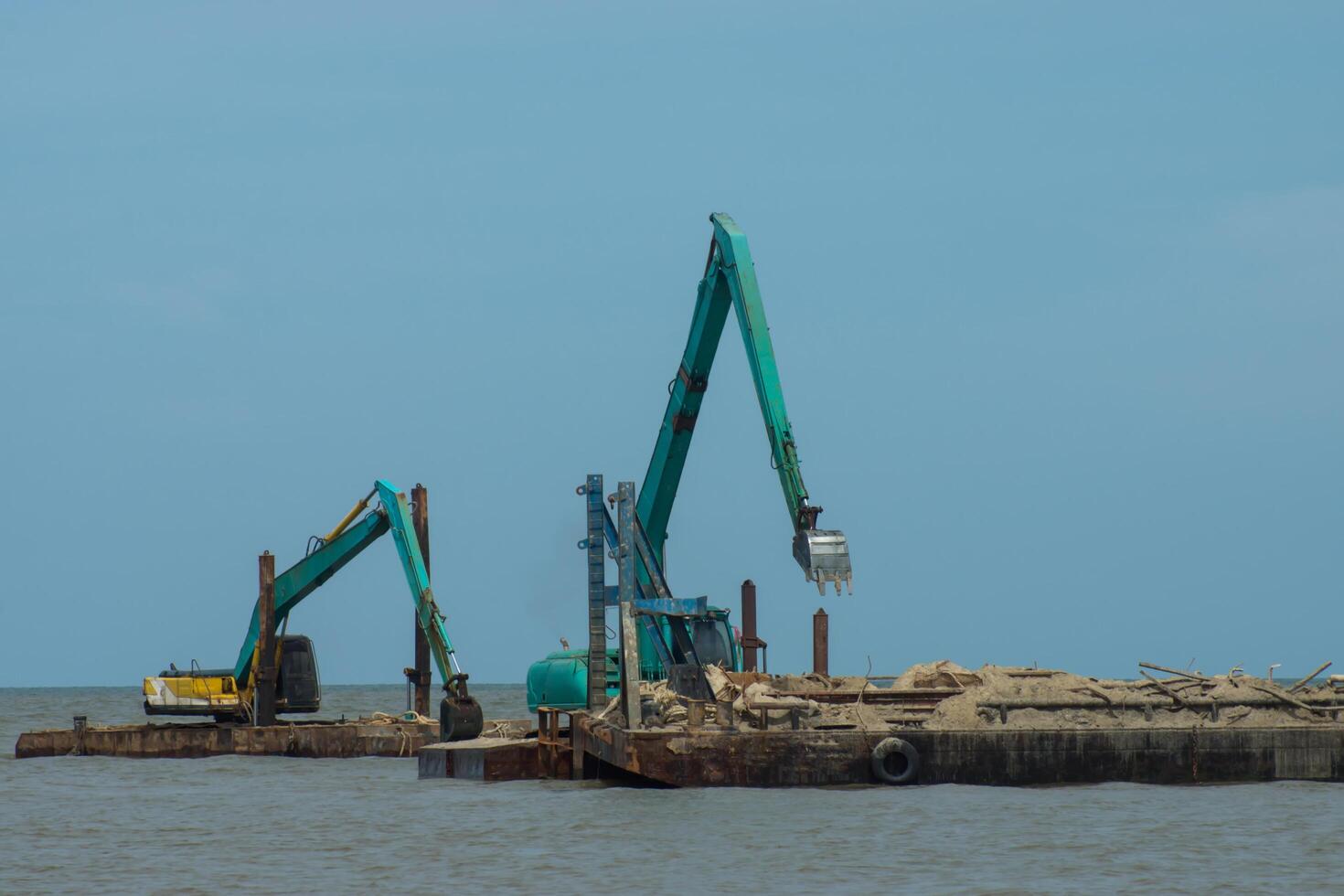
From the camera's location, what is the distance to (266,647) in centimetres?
4384

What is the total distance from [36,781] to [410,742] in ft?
26.3

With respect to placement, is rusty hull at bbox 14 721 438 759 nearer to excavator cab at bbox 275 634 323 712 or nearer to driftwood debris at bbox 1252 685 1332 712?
excavator cab at bbox 275 634 323 712

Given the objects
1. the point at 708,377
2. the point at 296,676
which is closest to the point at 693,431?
the point at 708,377

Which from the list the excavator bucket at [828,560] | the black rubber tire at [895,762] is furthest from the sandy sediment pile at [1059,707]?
the excavator bucket at [828,560]

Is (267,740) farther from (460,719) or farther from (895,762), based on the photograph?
(895,762)

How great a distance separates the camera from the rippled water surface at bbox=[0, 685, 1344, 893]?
74.9 ft

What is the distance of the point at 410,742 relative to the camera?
140 ft

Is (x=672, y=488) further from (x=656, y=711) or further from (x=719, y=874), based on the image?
(x=719, y=874)

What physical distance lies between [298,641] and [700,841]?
22.4 m

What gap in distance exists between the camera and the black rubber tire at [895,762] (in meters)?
28.8

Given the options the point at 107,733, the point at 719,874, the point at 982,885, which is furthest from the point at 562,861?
the point at 107,733

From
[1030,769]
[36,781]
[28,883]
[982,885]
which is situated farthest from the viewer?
[36,781]

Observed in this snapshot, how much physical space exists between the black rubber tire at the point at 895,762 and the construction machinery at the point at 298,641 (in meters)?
13.4

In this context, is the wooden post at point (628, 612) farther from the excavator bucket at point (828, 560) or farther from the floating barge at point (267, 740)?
the floating barge at point (267, 740)
